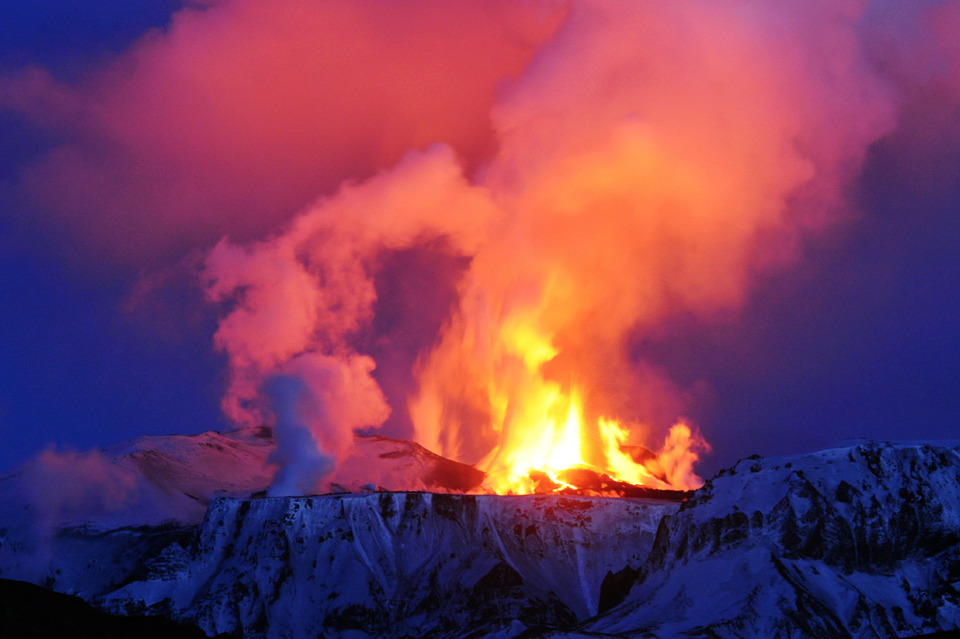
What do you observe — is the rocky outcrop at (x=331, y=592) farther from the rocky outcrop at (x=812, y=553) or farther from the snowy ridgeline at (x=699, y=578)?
the rocky outcrop at (x=812, y=553)

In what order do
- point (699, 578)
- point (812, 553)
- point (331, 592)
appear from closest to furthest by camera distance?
point (812, 553), point (699, 578), point (331, 592)

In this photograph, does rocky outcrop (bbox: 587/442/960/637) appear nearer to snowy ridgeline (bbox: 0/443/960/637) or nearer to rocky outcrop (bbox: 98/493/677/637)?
snowy ridgeline (bbox: 0/443/960/637)

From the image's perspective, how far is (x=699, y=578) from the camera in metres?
157

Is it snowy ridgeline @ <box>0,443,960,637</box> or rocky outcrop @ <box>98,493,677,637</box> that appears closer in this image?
snowy ridgeline @ <box>0,443,960,637</box>

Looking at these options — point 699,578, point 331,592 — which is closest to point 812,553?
point 699,578

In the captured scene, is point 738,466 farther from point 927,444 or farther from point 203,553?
point 203,553

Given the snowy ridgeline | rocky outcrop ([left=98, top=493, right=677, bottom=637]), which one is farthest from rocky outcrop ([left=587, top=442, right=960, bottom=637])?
rocky outcrop ([left=98, top=493, right=677, bottom=637])

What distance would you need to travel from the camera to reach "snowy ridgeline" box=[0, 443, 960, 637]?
14450 cm

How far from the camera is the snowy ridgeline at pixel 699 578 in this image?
14450cm

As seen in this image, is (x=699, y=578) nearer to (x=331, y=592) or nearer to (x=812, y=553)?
(x=812, y=553)

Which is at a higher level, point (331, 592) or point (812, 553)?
point (331, 592)

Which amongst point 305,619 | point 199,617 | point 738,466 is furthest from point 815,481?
point 199,617

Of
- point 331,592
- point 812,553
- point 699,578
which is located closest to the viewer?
point 812,553

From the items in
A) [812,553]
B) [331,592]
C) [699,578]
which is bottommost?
[699,578]
